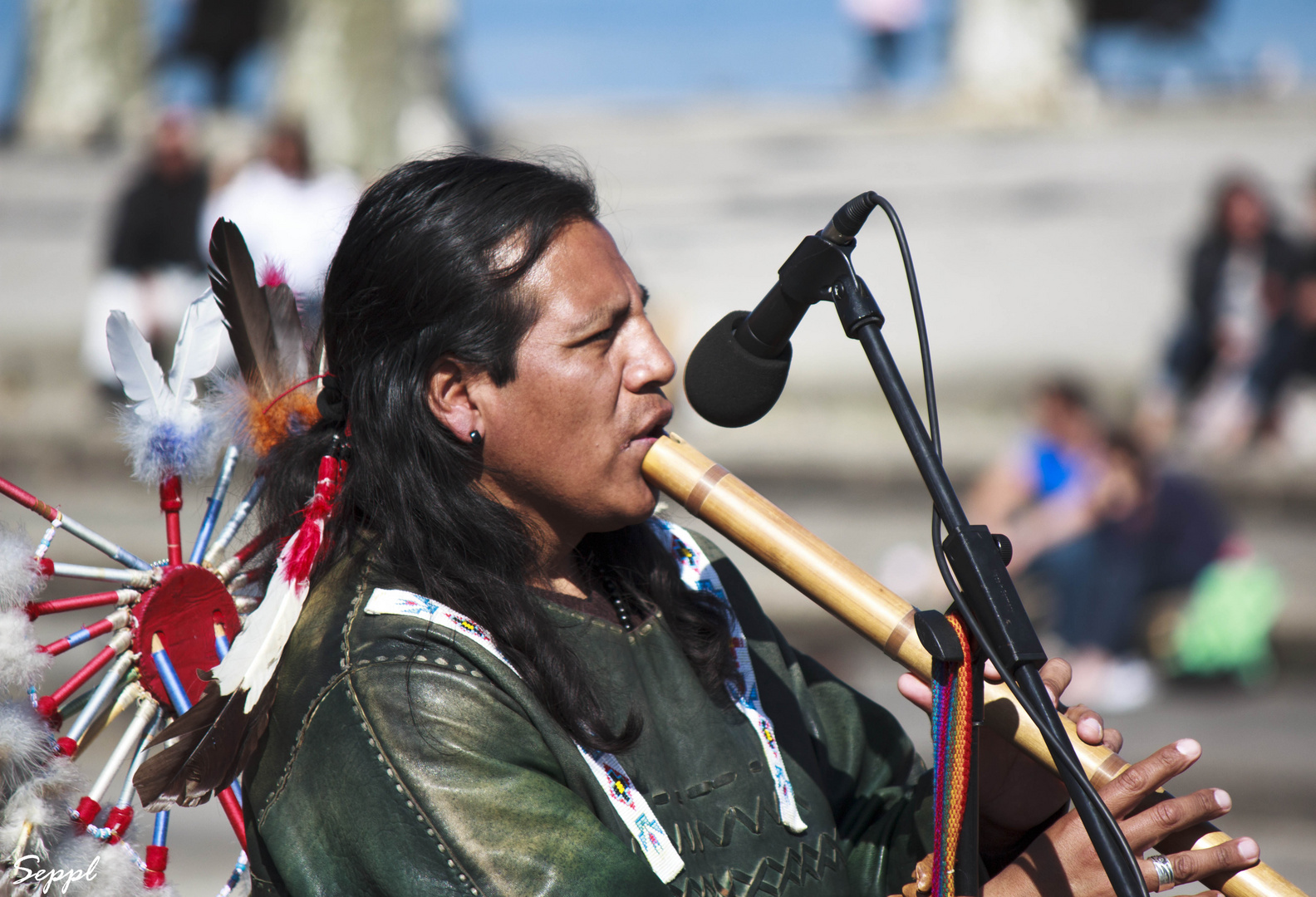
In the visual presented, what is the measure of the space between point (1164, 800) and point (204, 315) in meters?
1.40

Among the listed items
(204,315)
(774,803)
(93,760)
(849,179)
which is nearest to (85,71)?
(849,179)

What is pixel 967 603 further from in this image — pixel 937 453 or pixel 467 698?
pixel 467 698

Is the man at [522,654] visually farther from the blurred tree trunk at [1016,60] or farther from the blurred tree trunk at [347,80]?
the blurred tree trunk at [1016,60]

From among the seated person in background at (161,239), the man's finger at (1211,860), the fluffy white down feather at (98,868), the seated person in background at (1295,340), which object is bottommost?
the fluffy white down feather at (98,868)

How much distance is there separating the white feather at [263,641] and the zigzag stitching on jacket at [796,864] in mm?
616

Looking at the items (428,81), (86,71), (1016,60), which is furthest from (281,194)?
(1016,60)

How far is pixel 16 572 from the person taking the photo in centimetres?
138

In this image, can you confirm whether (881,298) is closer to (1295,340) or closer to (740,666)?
(1295,340)

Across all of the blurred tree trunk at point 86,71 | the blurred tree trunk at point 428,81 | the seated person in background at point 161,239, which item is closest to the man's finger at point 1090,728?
the seated person in background at point 161,239

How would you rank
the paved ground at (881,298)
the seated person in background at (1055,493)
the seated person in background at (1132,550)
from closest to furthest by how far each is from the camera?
1. the paved ground at (881,298)
2. the seated person in background at (1132,550)
3. the seated person in background at (1055,493)

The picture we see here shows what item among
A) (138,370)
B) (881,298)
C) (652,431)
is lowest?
(138,370)

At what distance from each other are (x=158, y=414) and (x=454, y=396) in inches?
16.3

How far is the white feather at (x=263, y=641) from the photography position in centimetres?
137

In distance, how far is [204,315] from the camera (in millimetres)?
1703
